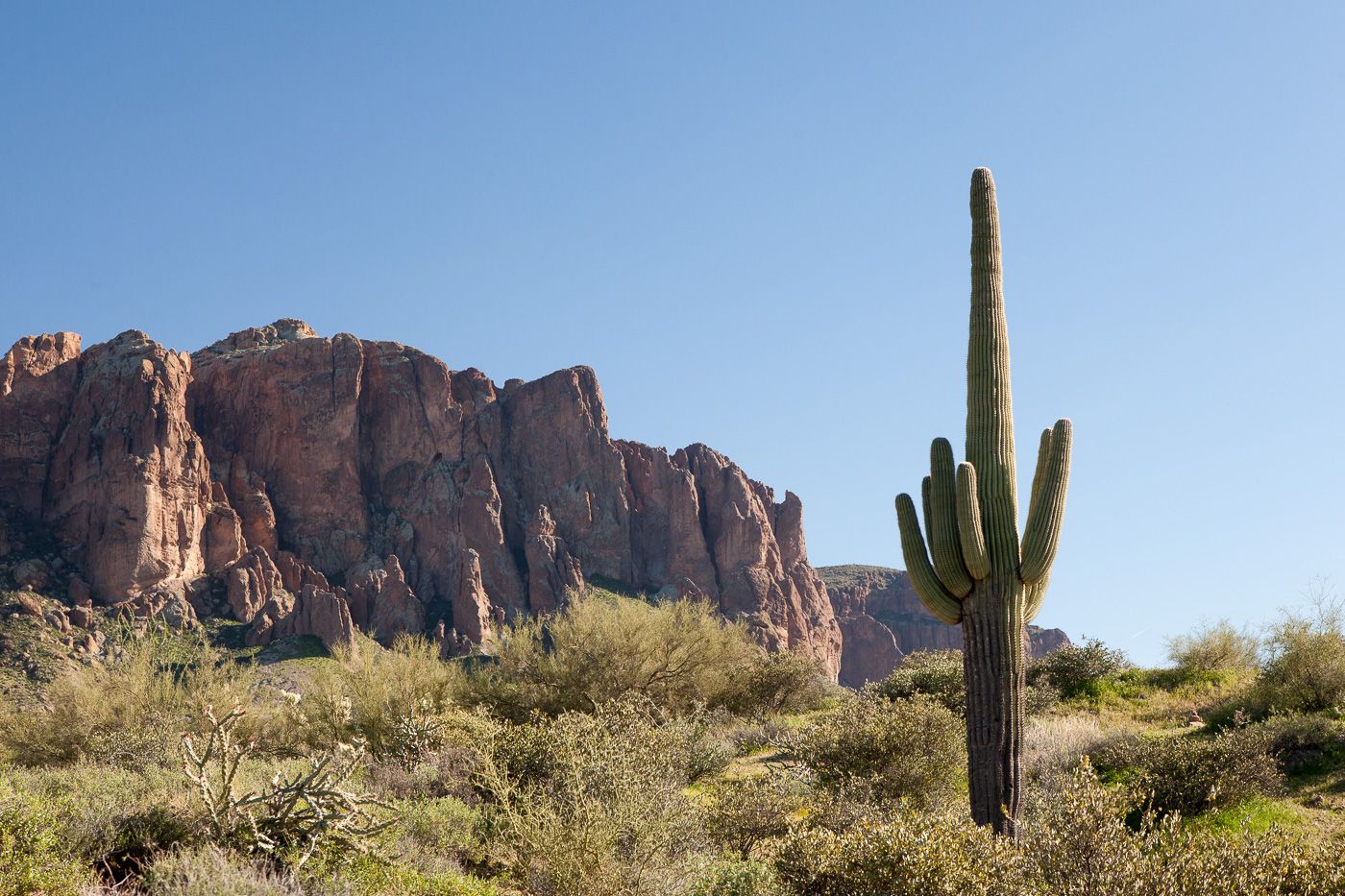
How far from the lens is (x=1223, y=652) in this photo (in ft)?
62.4

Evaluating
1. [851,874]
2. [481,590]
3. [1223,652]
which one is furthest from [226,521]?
[851,874]

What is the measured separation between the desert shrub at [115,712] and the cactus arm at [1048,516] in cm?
1213

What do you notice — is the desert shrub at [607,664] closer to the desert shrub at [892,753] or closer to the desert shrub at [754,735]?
the desert shrub at [754,735]

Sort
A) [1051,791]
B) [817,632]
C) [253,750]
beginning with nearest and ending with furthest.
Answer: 1. [1051,791]
2. [253,750]
3. [817,632]

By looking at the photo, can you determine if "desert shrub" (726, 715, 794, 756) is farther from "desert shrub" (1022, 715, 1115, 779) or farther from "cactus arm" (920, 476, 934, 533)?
"cactus arm" (920, 476, 934, 533)

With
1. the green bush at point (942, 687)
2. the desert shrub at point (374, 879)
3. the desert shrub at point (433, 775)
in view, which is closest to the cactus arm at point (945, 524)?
the desert shrub at point (374, 879)

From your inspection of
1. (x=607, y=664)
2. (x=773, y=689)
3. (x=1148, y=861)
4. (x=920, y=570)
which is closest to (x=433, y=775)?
(x=920, y=570)

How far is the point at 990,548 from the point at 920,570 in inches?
27.7

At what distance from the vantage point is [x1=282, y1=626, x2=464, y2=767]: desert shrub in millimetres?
13805

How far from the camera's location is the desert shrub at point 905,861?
17.6 ft

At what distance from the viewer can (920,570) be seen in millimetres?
8984

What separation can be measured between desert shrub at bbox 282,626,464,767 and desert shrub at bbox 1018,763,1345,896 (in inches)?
376

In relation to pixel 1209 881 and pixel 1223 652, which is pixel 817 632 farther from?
pixel 1209 881

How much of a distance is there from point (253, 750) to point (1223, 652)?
1864cm
